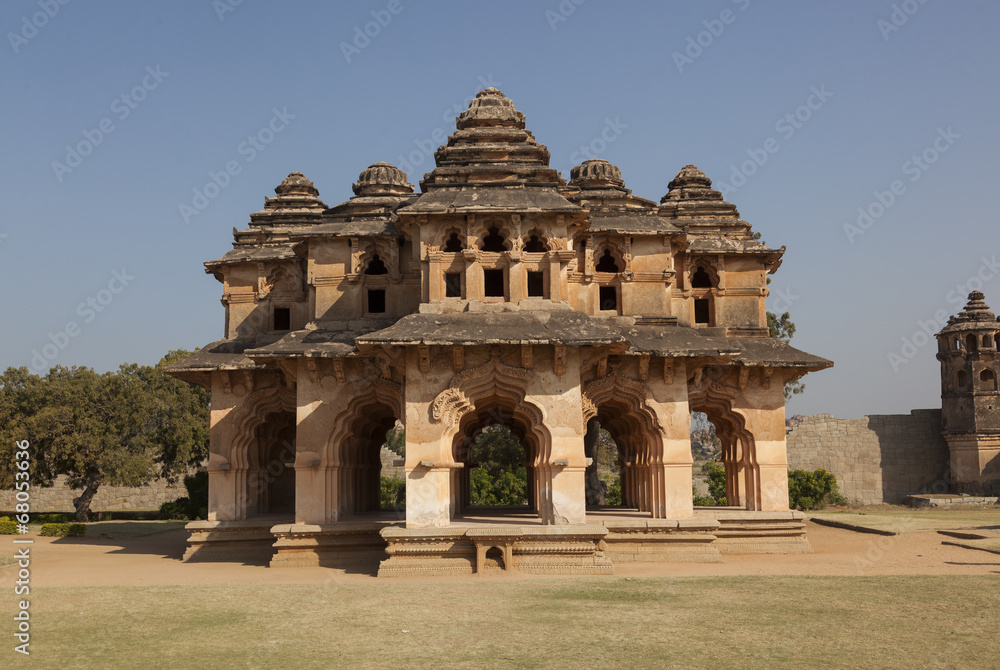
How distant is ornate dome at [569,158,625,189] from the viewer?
20.5 metres

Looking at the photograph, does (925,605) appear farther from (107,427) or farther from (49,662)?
(107,427)

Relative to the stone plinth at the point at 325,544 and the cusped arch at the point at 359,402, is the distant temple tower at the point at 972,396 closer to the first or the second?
the cusped arch at the point at 359,402

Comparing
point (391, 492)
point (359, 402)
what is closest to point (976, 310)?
point (391, 492)

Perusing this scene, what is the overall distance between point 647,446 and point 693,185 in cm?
845

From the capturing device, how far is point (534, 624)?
985 centimetres

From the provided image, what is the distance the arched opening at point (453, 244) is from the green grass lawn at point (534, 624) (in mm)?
6486

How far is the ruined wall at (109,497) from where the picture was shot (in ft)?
133

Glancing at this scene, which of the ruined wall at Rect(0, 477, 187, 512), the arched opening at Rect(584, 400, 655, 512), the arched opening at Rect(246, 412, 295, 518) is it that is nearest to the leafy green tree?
the arched opening at Rect(584, 400, 655, 512)

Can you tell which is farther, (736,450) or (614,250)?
(736,450)

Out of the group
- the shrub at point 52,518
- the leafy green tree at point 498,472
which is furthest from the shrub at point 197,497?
the leafy green tree at point 498,472

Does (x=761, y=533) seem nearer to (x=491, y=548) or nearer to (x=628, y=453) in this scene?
(x=628, y=453)

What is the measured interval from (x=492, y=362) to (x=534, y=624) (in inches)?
236

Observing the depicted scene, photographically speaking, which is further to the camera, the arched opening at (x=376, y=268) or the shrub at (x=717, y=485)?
the shrub at (x=717, y=485)

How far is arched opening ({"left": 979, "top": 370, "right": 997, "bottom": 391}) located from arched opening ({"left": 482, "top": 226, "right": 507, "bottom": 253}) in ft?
89.3
